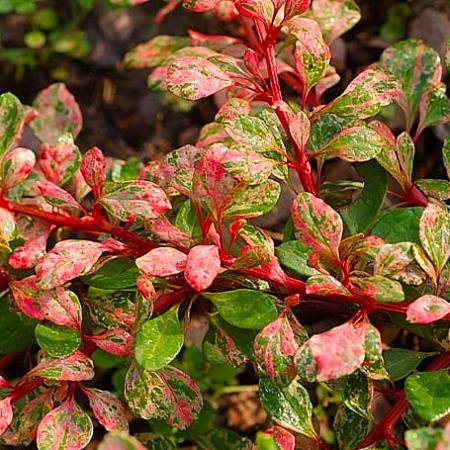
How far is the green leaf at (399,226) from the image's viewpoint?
101 cm

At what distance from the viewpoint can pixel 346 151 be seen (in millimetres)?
972

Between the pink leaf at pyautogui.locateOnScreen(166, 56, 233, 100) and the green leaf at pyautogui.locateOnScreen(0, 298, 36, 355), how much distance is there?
41 centimetres

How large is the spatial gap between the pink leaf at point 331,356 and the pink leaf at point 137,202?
0.26 metres

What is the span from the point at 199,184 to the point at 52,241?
2.12 ft

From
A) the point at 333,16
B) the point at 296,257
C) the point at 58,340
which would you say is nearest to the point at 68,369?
the point at 58,340

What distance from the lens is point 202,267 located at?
2.82 feet

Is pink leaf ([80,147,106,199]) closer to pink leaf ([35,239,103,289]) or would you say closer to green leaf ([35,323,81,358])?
pink leaf ([35,239,103,289])

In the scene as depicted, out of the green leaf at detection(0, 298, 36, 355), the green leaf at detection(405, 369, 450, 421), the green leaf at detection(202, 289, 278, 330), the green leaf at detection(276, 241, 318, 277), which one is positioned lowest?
the green leaf at detection(0, 298, 36, 355)

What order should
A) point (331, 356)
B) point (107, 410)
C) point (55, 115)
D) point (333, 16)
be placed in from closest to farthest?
point (331, 356) → point (107, 410) → point (333, 16) → point (55, 115)

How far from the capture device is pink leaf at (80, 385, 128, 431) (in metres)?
1.01

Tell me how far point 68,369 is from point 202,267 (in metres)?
0.22

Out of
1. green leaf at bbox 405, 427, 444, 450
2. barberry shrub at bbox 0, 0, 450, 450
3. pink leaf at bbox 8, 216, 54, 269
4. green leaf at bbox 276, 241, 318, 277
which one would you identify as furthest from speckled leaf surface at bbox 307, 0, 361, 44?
green leaf at bbox 405, 427, 444, 450

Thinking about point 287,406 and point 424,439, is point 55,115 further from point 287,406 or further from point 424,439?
A: point 424,439

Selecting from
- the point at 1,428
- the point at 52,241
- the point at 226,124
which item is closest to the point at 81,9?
the point at 52,241
